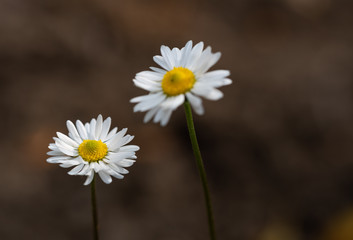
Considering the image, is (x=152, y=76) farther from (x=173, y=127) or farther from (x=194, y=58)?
(x=173, y=127)

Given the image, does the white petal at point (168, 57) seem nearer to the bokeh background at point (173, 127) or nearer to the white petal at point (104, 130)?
the white petal at point (104, 130)

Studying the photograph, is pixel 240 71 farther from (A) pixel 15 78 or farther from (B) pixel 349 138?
(A) pixel 15 78

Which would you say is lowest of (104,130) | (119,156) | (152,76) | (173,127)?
(119,156)

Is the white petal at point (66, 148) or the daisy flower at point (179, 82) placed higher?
the daisy flower at point (179, 82)

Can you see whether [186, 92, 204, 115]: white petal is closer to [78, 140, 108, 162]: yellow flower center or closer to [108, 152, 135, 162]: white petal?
[108, 152, 135, 162]: white petal

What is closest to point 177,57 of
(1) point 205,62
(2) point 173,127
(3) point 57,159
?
(1) point 205,62

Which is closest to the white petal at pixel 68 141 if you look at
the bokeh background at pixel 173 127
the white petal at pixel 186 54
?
the white petal at pixel 186 54

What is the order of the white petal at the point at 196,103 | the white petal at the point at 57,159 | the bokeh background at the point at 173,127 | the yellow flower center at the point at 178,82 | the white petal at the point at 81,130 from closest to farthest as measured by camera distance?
the white petal at the point at 196,103, the yellow flower center at the point at 178,82, the white petal at the point at 57,159, the white petal at the point at 81,130, the bokeh background at the point at 173,127

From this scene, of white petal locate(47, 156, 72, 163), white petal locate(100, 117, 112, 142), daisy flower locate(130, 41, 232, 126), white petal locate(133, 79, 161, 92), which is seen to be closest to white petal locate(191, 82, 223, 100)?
daisy flower locate(130, 41, 232, 126)

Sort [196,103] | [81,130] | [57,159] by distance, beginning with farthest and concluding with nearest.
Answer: [81,130] < [57,159] < [196,103]

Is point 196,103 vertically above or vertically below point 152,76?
below
